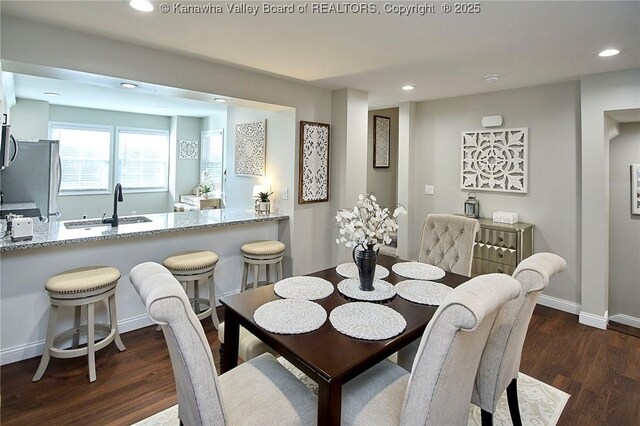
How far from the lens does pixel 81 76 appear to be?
2.60m

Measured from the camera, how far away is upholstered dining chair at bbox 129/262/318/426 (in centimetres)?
116

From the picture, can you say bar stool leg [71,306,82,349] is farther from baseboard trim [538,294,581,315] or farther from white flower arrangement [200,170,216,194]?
baseboard trim [538,294,581,315]

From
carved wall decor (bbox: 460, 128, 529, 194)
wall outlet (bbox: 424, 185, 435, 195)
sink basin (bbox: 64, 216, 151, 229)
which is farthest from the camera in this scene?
wall outlet (bbox: 424, 185, 435, 195)

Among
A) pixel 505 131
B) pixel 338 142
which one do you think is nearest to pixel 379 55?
pixel 338 142

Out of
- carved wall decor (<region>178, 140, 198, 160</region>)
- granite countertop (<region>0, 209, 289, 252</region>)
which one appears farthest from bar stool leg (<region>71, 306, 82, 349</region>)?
carved wall decor (<region>178, 140, 198, 160</region>)

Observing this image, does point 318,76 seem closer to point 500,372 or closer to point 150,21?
point 150,21

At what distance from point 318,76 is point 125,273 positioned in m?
2.62

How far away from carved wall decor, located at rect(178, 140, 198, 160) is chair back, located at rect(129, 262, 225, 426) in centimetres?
648

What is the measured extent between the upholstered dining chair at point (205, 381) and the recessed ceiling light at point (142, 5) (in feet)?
5.11

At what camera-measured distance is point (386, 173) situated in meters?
6.23

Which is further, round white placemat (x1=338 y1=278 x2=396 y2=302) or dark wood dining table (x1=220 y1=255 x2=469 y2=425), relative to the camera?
round white placemat (x1=338 y1=278 x2=396 y2=302)

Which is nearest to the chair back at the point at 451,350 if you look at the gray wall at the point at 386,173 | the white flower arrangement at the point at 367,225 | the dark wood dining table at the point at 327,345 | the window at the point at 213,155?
the dark wood dining table at the point at 327,345

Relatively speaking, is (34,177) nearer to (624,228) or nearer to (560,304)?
(560,304)

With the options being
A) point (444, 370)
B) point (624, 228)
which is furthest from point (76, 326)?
point (624, 228)
